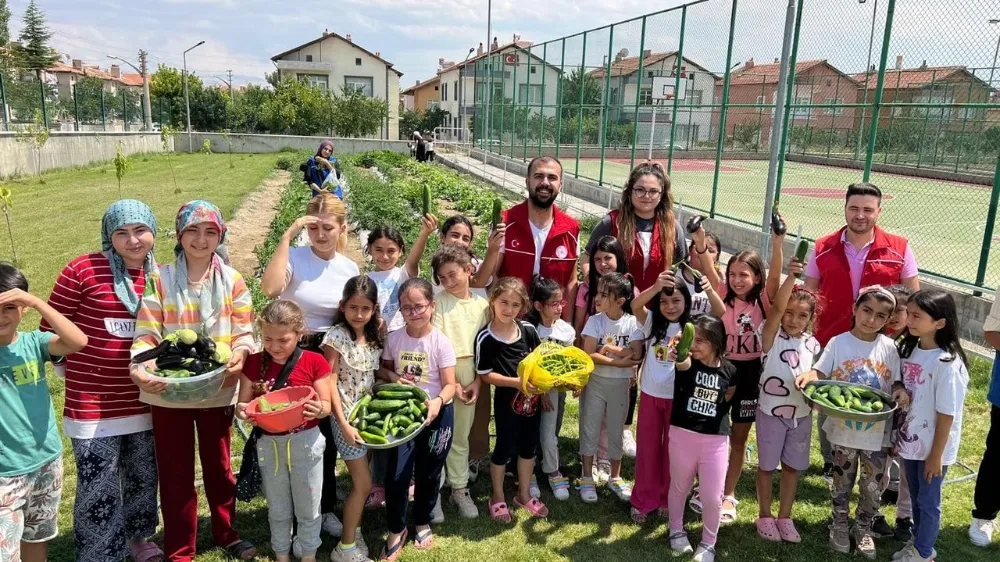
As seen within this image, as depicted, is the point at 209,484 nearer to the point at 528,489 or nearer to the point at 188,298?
the point at 188,298

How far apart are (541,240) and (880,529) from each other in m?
2.84

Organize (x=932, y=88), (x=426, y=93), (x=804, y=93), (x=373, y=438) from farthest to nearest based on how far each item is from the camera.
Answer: (x=426, y=93) < (x=932, y=88) < (x=804, y=93) < (x=373, y=438)

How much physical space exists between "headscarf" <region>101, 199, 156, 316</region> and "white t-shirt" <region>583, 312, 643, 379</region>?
8.75 feet

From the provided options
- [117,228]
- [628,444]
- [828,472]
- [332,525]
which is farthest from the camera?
[628,444]

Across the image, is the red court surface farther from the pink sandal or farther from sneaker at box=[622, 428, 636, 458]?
the pink sandal

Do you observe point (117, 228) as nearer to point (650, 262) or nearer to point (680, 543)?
point (650, 262)

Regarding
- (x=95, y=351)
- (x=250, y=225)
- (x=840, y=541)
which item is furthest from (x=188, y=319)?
(x=250, y=225)

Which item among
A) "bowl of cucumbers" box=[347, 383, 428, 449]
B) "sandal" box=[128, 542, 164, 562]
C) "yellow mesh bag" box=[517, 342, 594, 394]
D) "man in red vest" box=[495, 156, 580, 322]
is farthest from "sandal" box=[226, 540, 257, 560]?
"man in red vest" box=[495, 156, 580, 322]

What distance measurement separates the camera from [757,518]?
4199 millimetres

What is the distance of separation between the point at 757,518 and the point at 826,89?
10464 millimetres

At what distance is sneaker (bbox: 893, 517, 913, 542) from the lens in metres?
4.01

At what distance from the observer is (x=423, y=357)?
3854 mm

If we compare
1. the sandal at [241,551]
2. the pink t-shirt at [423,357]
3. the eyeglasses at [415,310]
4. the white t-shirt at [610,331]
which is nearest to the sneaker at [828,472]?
the white t-shirt at [610,331]

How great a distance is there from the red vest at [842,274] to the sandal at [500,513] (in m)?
2.48
